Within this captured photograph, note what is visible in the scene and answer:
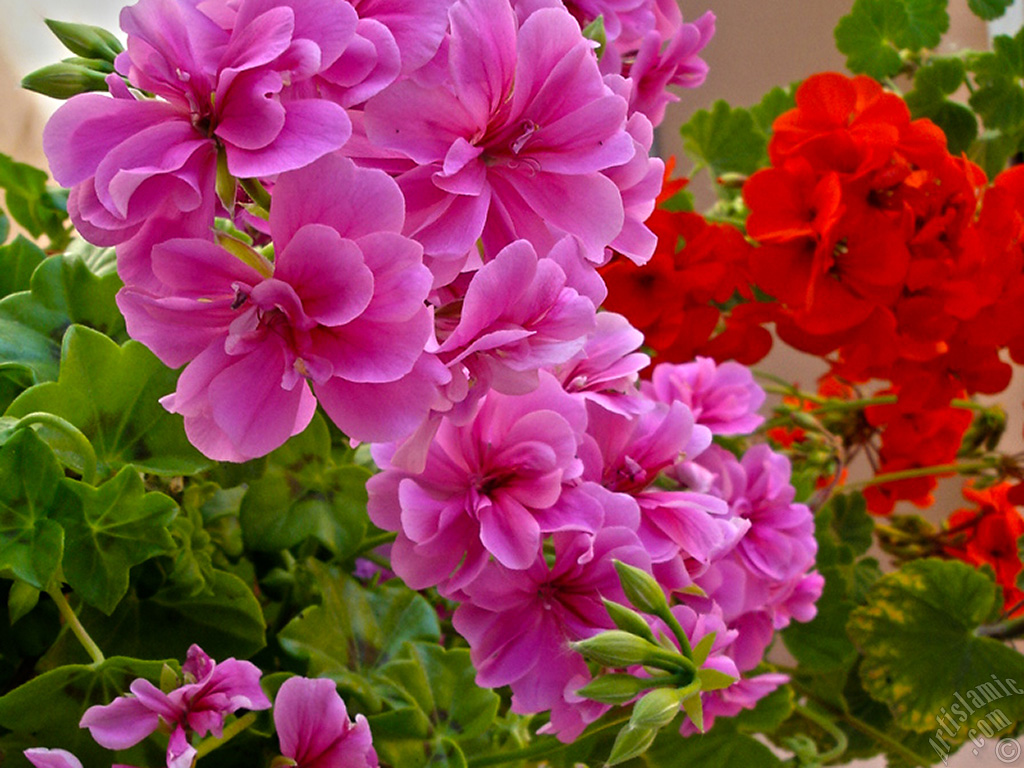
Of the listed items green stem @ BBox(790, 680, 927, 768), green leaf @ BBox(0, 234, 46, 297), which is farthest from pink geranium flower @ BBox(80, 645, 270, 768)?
green stem @ BBox(790, 680, 927, 768)

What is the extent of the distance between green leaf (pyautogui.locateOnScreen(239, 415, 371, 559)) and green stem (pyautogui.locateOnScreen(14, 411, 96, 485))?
8 cm

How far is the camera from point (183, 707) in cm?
29

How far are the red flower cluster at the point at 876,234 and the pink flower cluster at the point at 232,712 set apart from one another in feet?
1.17

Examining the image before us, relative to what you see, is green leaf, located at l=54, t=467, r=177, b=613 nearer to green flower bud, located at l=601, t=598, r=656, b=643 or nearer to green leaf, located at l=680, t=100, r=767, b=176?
green flower bud, located at l=601, t=598, r=656, b=643

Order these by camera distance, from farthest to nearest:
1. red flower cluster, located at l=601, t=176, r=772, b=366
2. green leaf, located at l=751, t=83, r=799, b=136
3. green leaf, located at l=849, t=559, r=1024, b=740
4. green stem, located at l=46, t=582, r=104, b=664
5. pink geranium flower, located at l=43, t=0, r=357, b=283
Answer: green leaf, located at l=751, t=83, r=799, b=136 < green leaf, located at l=849, t=559, r=1024, b=740 < red flower cluster, located at l=601, t=176, r=772, b=366 < green stem, located at l=46, t=582, r=104, b=664 < pink geranium flower, located at l=43, t=0, r=357, b=283

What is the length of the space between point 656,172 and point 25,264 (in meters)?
0.30

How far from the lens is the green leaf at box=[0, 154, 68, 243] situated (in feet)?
1.79

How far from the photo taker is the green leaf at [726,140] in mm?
747

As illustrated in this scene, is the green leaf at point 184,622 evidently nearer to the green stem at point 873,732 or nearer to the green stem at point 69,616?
the green stem at point 69,616

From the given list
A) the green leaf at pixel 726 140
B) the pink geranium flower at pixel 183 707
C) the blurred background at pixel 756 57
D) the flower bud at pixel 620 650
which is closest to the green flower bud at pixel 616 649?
the flower bud at pixel 620 650

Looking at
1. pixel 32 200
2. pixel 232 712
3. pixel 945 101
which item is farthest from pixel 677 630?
pixel 945 101

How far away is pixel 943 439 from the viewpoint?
2.37ft

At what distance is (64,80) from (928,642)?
2.26ft

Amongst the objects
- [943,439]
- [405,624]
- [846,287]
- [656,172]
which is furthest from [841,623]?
[656,172]
